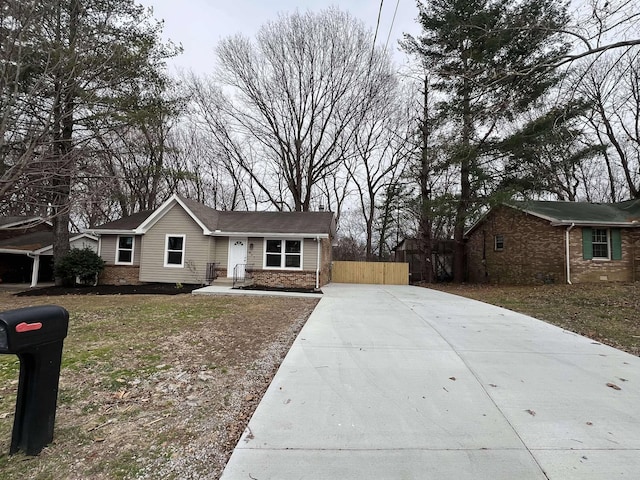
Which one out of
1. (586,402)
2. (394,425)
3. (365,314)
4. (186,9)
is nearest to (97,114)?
(186,9)

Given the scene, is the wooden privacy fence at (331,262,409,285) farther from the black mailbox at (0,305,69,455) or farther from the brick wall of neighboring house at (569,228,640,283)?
the black mailbox at (0,305,69,455)

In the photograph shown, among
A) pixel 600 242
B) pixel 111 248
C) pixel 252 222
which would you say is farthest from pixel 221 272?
pixel 600 242

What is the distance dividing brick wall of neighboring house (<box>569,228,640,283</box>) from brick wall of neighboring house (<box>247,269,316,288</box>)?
37.0ft

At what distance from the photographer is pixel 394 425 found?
2732 millimetres

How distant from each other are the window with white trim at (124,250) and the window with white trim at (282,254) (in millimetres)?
6428

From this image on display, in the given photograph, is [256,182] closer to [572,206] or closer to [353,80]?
[353,80]

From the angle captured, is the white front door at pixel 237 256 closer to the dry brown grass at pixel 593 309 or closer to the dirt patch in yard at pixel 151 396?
the dirt patch in yard at pixel 151 396

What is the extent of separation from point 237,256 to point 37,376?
41.6ft

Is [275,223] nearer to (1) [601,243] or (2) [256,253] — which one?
(2) [256,253]

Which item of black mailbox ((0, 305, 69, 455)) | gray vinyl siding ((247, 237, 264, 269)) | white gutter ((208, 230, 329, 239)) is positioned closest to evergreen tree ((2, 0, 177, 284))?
white gutter ((208, 230, 329, 239))

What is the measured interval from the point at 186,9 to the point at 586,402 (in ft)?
43.6

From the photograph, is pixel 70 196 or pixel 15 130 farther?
pixel 70 196

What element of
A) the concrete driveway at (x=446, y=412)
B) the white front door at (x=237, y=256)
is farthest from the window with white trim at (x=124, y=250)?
the concrete driveway at (x=446, y=412)

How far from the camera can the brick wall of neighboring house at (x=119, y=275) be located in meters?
15.2
